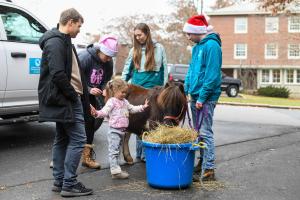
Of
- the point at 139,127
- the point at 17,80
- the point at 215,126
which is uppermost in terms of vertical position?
the point at 17,80

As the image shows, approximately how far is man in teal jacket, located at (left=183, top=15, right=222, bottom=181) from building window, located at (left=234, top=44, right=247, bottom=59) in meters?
49.8

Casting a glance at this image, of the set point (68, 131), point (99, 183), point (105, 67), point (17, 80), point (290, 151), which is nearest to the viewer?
point (68, 131)

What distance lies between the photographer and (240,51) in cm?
5541

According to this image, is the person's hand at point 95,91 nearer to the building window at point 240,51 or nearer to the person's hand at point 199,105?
the person's hand at point 199,105

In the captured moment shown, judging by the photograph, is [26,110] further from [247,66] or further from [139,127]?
[247,66]

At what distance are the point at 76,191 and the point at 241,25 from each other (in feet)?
170

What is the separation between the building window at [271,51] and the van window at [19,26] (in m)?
48.0

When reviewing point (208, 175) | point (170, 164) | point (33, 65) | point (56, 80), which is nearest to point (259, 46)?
point (33, 65)

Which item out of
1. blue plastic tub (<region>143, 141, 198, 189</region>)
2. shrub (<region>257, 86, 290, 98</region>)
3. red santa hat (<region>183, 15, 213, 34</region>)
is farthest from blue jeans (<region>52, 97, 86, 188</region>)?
shrub (<region>257, 86, 290, 98</region>)

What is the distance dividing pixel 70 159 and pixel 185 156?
132 centimetres

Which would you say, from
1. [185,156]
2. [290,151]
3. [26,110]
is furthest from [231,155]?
[26,110]

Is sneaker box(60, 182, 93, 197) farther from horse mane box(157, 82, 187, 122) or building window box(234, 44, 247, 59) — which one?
building window box(234, 44, 247, 59)

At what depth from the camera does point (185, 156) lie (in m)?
5.72

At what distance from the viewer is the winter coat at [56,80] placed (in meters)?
5.14
